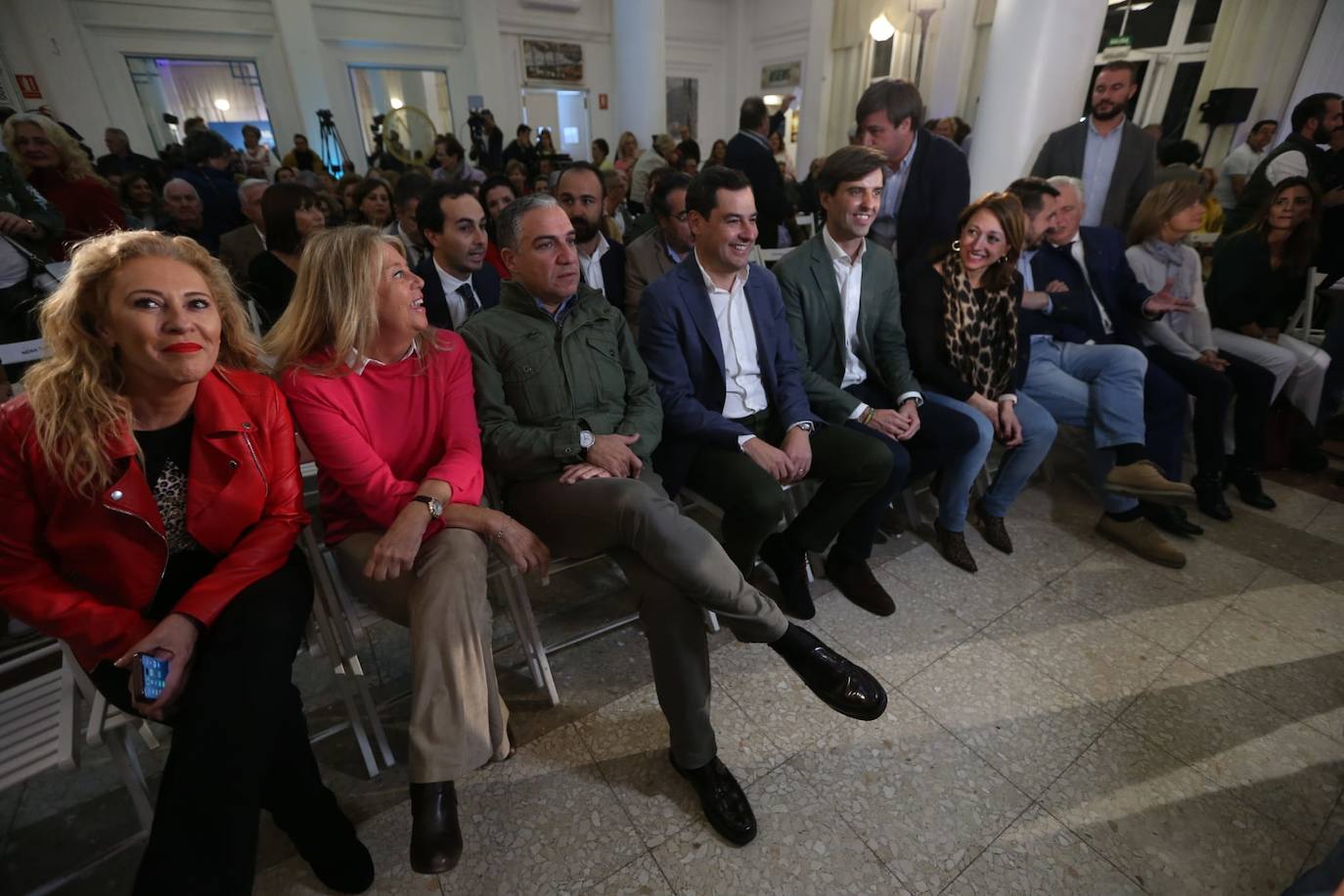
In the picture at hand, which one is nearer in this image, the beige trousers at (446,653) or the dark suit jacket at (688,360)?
the beige trousers at (446,653)

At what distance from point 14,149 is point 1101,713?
19.7 ft

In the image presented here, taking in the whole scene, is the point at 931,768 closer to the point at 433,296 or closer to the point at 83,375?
the point at 83,375

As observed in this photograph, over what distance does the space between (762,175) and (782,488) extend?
2.91 metres

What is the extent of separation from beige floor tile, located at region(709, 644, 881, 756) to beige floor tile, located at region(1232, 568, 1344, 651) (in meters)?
1.77

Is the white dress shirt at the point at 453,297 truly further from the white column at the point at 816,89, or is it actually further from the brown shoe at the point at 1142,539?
the white column at the point at 816,89

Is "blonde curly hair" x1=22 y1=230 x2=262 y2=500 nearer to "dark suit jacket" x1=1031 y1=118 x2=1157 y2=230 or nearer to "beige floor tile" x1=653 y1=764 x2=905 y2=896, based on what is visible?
"beige floor tile" x1=653 y1=764 x2=905 y2=896

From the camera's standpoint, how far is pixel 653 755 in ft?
5.82

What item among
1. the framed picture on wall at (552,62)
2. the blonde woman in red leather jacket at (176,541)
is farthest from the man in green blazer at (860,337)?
the framed picture on wall at (552,62)

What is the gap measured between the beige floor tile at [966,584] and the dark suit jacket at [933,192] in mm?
1423

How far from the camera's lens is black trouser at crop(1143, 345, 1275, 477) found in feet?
9.53

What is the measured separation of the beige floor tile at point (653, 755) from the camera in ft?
5.30

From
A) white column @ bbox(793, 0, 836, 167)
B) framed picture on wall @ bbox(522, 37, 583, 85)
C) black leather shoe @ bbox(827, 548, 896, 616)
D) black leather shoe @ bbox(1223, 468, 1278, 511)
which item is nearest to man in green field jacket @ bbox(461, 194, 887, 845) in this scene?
black leather shoe @ bbox(827, 548, 896, 616)

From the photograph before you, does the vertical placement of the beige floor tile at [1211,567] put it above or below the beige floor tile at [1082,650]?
below

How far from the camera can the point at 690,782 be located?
1679mm
